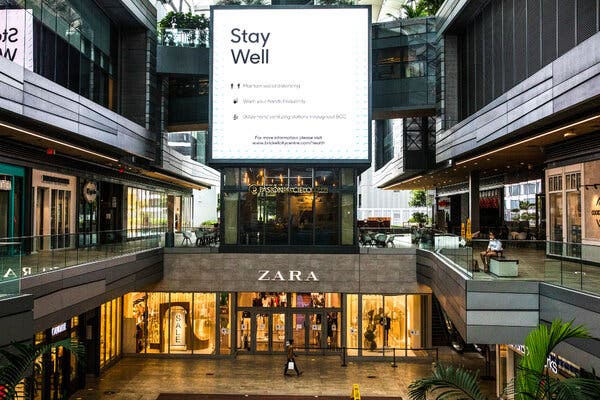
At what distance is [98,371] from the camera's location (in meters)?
21.0

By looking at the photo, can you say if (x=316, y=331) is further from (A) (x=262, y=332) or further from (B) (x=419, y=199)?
(B) (x=419, y=199)

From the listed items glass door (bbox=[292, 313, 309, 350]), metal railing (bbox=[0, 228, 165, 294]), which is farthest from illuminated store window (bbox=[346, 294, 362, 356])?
metal railing (bbox=[0, 228, 165, 294])

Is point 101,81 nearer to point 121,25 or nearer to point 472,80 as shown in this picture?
point 121,25

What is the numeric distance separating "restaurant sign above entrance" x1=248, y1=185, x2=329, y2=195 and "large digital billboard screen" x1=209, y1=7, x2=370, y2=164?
130 cm

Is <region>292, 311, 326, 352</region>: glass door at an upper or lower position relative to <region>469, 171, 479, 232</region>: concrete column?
lower

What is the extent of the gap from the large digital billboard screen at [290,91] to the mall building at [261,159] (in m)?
0.09

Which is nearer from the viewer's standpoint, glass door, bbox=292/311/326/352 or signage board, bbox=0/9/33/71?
signage board, bbox=0/9/33/71

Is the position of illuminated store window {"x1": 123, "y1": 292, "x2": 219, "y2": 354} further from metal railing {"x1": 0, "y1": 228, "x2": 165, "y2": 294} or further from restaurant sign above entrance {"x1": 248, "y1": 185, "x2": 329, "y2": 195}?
restaurant sign above entrance {"x1": 248, "y1": 185, "x2": 329, "y2": 195}

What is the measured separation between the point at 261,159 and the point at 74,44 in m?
8.77

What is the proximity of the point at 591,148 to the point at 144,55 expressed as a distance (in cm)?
1988

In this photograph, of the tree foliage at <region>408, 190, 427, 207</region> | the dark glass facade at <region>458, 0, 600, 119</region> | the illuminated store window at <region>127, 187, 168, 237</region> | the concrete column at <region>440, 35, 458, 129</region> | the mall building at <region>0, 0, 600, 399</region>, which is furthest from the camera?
the tree foliage at <region>408, 190, 427, 207</region>

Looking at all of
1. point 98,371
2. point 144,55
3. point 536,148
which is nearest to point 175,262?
point 98,371

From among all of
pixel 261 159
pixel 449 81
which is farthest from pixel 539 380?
pixel 449 81

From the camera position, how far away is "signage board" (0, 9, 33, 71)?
635 inches
